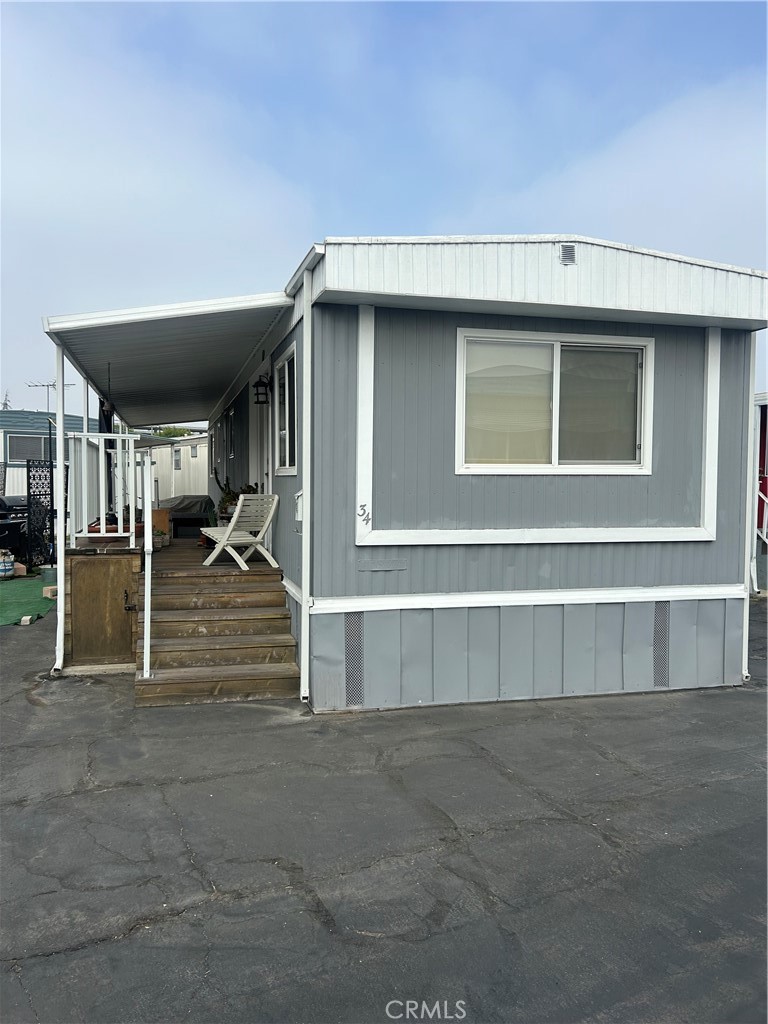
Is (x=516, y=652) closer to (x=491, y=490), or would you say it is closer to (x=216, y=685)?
(x=491, y=490)

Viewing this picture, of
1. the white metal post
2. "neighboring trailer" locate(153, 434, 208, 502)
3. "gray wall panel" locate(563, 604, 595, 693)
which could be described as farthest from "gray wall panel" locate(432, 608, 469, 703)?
"neighboring trailer" locate(153, 434, 208, 502)

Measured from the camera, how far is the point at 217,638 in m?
5.89

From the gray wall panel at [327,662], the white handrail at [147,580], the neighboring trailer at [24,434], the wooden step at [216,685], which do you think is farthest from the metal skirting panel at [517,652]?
the neighboring trailer at [24,434]

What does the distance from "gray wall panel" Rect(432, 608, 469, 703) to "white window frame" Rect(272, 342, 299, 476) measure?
1.69 metres

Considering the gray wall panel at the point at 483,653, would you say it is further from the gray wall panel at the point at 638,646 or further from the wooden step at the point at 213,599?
the wooden step at the point at 213,599

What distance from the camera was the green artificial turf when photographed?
8.84 m

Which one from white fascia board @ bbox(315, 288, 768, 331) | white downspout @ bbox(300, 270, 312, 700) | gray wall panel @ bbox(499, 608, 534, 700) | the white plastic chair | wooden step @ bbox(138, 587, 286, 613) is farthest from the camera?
the white plastic chair

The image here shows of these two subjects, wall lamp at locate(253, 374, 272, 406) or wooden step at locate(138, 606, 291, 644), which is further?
wall lamp at locate(253, 374, 272, 406)

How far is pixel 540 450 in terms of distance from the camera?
18.9ft

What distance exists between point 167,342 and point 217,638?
277cm

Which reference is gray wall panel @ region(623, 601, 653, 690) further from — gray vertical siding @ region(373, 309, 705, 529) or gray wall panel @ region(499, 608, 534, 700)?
gray wall panel @ region(499, 608, 534, 700)

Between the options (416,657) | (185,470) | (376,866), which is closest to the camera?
(376,866)

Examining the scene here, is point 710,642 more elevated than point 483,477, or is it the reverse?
point 483,477

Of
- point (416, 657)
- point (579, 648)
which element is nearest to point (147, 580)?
point (416, 657)
